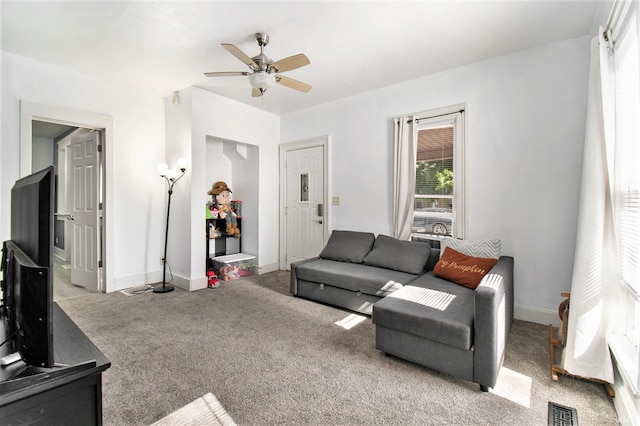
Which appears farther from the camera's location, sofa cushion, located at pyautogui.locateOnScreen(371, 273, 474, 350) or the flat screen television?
sofa cushion, located at pyautogui.locateOnScreen(371, 273, 474, 350)

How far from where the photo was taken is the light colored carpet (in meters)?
1.73

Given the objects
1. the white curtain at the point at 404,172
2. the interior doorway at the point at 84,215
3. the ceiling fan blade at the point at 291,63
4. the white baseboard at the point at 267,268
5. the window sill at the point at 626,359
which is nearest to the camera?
the window sill at the point at 626,359

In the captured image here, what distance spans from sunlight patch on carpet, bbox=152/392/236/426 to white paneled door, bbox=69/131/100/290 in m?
3.14

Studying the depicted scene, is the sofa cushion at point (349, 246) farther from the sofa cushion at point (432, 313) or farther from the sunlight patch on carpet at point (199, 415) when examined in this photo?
the sunlight patch on carpet at point (199, 415)

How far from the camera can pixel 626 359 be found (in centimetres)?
170

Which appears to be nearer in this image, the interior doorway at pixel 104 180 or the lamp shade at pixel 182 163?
the interior doorway at pixel 104 180

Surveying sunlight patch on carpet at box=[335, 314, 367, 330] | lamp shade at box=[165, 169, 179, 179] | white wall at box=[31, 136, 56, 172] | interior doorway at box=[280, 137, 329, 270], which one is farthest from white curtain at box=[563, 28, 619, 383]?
white wall at box=[31, 136, 56, 172]

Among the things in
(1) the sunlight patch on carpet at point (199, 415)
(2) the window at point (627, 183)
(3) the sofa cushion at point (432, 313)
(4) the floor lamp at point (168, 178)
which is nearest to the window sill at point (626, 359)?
(2) the window at point (627, 183)

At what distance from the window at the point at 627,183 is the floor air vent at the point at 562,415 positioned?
35 centimetres

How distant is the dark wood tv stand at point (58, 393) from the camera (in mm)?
783

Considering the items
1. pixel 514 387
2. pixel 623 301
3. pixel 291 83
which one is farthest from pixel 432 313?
pixel 291 83

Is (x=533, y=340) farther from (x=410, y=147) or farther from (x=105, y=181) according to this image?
(x=105, y=181)

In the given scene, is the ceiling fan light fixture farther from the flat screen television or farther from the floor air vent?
the floor air vent

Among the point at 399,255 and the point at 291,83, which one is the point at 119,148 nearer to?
the point at 291,83
